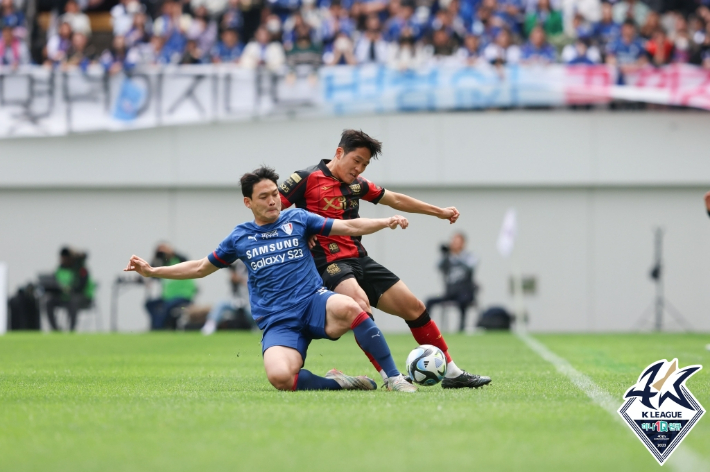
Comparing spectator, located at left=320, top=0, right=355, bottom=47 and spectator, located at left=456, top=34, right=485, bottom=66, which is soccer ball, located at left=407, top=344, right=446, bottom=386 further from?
spectator, located at left=320, top=0, right=355, bottom=47

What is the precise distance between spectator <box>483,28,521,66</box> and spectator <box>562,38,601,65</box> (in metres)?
1.14

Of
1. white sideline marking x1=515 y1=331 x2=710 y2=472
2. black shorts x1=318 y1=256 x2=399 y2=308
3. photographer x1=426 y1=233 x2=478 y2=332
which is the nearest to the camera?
white sideline marking x1=515 y1=331 x2=710 y2=472

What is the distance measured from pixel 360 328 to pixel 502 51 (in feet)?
53.6

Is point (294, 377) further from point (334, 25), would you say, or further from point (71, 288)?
point (334, 25)

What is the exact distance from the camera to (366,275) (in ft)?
27.2

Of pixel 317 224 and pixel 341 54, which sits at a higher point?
pixel 341 54

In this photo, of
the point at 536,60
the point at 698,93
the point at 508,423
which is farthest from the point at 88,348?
the point at 698,93

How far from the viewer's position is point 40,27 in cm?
2525

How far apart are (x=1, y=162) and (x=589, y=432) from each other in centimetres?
2165

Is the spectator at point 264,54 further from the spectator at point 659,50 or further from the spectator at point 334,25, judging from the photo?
the spectator at point 659,50

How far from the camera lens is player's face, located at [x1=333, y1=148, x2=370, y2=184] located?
8047mm

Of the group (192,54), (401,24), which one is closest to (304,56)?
(401,24)

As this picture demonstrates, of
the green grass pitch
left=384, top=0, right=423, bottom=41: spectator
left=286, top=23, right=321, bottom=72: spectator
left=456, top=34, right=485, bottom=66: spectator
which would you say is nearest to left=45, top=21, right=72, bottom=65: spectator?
left=286, top=23, right=321, bottom=72: spectator

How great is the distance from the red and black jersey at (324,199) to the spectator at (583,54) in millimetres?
15256
